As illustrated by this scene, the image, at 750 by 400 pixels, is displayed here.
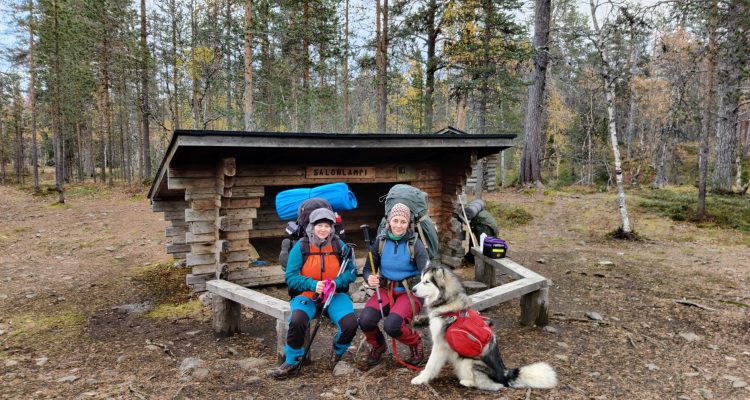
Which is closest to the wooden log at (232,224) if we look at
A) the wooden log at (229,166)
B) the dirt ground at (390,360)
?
the wooden log at (229,166)

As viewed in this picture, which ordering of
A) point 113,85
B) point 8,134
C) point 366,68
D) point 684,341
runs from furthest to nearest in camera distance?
point 8,134, point 113,85, point 366,68, point 684,341

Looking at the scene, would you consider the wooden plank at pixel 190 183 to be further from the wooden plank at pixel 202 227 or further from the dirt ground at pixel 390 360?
the dirt ground at pixel 390 360

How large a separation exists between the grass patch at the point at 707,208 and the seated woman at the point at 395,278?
1204 cm

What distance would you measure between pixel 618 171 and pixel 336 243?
9.30 meters

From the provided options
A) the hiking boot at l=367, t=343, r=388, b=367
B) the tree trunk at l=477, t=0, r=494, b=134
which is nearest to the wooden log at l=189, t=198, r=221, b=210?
the hiking boot at l=367, t=343, r=388, b=367

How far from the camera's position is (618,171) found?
34.4 ft

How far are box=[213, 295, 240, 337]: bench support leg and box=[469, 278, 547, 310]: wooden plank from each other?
319 cm

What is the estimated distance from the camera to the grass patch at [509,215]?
13453 mm

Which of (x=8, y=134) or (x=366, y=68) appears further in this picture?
(x=8, y=134)

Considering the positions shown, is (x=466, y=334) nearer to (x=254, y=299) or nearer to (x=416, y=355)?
(x=416, y=355)

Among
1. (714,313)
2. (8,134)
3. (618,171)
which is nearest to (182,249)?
(714,313)

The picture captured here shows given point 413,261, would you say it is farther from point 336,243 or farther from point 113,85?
point 113,85

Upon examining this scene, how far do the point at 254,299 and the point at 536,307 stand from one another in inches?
145

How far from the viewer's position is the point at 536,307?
17.8 ft
